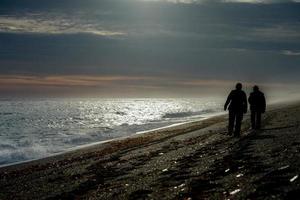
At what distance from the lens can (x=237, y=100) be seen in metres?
23.9

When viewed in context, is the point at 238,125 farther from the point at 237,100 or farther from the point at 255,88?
the point at 255,88

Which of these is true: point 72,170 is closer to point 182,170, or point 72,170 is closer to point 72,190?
point 72,190

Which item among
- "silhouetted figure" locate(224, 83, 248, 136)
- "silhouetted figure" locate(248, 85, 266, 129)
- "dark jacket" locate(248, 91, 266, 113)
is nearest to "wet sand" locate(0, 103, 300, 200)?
"silhouetted figure" locate(224, 83, 248, 136)

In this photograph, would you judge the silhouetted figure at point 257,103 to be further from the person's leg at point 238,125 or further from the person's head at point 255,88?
the person's leg at point 238,125

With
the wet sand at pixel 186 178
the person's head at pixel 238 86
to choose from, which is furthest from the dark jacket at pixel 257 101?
the wet sand at pixel 186 178

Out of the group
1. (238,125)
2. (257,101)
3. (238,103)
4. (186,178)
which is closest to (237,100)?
(238,103)

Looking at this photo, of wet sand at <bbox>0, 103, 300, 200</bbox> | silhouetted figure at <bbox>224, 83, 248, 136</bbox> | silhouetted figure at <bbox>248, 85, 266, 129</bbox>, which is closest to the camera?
wet sand at <bbox>0, 103, 300, 200</bbox>

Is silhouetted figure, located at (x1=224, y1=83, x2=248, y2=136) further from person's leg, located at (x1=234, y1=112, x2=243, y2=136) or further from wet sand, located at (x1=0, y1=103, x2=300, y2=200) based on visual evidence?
wet sand, located at (x1=0, y1=103, x2=300, y2=200)

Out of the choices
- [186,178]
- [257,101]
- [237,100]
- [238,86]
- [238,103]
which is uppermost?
[238,86]

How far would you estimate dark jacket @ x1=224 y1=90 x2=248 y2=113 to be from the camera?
23797 mm

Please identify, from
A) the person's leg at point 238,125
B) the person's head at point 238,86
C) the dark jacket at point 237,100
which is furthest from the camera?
the dark jacket at point 237,100

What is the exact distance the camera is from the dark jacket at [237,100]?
2380 centimetres

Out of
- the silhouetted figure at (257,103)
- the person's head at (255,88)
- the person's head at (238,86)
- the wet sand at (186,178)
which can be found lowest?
the wet sand at (186,178)

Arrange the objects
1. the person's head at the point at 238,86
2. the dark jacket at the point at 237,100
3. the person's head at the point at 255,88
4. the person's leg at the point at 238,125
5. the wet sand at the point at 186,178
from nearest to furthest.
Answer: the wet sand at the point at 186,178
the person's head at the point at 238,86
the person's leg at the point at 238,125
the dark jacket at the point at 237,100
the person's head at the point at 255,88
